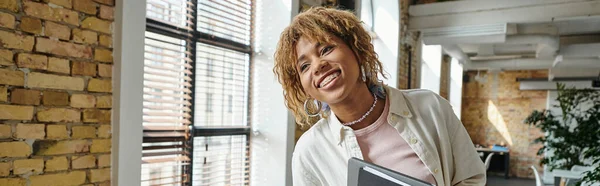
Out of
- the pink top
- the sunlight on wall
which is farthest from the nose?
the sunlight on wall

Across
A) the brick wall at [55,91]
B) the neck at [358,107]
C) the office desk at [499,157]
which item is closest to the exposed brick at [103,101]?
the brick wall at [55,91]

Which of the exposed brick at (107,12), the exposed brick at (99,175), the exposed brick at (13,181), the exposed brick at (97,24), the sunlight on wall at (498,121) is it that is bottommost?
the sunlight on wall at (498,121)

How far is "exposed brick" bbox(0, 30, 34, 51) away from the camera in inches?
55.7

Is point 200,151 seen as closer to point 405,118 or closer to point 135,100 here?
point 135,100

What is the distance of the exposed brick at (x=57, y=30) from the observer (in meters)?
1.54

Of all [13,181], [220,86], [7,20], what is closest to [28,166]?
[13,181]

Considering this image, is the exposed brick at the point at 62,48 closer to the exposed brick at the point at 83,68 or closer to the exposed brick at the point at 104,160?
the exposed brick at the point at 83,68

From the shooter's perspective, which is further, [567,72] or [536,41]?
[567,72]

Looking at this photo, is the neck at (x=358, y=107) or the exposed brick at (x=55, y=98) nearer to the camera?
the neck at (x=358, y=107)

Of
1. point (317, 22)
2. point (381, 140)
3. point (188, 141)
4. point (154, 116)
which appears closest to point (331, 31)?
point (317, 22)

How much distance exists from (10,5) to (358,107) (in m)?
1.26

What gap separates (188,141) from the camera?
254 cm

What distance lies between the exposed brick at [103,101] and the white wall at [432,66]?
6592 millimetres

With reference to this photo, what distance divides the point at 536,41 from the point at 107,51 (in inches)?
231
